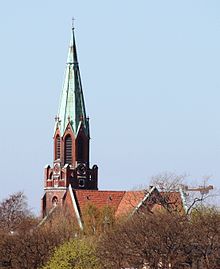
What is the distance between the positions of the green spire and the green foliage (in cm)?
3251

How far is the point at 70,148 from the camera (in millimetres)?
91438

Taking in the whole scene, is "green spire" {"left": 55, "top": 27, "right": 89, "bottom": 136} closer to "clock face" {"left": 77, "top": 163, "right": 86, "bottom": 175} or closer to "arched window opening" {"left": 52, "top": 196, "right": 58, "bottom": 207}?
"clock face" {"left": 77, "top": 163, "right": 86, "bottom": 175}

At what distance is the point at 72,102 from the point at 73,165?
5.55 meters

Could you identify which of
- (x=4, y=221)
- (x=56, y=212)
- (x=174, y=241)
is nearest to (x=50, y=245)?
(x=174, y=241)

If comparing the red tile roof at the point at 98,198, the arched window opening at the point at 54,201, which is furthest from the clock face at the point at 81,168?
the arched window opening at the point at 54,201

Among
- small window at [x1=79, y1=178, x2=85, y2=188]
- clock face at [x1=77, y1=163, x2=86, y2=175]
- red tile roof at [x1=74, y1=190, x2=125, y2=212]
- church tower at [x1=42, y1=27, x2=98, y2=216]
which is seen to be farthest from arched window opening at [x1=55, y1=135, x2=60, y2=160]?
red tile roof at [x1=74, y1=190, x2=125, y2=212]

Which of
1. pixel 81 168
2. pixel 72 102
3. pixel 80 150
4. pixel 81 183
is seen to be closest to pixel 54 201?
pixel 81 183

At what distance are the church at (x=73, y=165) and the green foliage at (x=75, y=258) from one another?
98.2ft

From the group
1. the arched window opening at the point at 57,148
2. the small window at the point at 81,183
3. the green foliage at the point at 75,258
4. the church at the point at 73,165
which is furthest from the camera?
the small window at the point at 81,183

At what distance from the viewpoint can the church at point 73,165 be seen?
90625 mm

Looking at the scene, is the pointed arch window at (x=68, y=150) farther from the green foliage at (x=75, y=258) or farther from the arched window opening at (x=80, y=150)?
the green foliage at (x=75, y=258)

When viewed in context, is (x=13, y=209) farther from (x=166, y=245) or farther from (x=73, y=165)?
(x=166, y=245)

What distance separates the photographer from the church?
90625 mm

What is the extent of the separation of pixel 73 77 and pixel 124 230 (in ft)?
114
